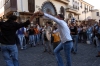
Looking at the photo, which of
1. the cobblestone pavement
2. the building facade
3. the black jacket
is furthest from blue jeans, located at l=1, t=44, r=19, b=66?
the building facade

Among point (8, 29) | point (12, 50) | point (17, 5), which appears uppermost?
point (17, 5)

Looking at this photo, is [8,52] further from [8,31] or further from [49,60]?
[49,60]

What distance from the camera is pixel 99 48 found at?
9.97 m

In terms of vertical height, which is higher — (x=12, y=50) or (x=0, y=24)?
(x=0, y=24)

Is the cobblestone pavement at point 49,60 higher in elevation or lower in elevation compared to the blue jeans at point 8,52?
lower

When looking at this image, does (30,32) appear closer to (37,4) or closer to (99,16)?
(37,4)

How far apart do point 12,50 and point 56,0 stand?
99.1ft

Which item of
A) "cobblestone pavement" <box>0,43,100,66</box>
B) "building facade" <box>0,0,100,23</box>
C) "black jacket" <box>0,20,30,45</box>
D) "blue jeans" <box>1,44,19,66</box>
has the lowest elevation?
"cobblestone pavement" <box>0,43,100,66</box>

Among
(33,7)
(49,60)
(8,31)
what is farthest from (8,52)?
(33,7)

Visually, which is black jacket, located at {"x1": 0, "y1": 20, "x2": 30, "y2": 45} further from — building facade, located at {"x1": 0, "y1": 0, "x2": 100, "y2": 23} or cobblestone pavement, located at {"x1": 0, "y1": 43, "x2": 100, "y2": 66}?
building facade, located at {"x1": 0, "y1": 0, "x2": 100, "y2": 23}

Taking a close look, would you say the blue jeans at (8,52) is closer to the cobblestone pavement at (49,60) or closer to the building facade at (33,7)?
the cobblestone pavement at (49,60)

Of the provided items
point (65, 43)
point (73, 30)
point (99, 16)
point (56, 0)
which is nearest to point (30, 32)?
point (73, 30)

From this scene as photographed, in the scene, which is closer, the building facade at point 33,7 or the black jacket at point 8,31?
the black jacket at point 8,31

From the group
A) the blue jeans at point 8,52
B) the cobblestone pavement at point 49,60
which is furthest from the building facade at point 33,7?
the blue jeans at point 8,52
